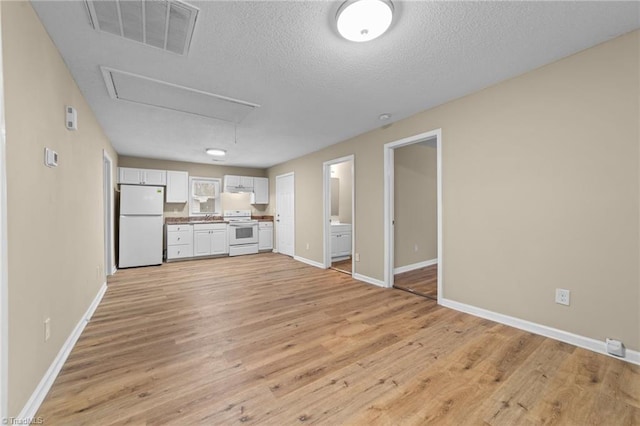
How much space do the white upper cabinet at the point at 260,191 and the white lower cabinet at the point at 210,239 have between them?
3.98ft

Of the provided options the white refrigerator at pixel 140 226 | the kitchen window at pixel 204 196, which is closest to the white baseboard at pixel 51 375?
the white refrigerator at pixel 140 226

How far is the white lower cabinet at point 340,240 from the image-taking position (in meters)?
5.47

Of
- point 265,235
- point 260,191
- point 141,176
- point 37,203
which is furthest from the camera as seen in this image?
point 260,191

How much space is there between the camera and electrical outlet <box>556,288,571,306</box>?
2.07 m

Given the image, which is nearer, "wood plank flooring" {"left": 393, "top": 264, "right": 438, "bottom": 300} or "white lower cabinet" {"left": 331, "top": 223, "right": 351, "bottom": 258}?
"wood plank flooring" {"left": 393, "top": 264, "right": 438, "bottom": 300}

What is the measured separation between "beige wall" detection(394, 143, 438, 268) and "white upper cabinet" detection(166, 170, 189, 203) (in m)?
4.87

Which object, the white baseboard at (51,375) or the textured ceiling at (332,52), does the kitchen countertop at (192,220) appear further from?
the white baseboard at (51,375)

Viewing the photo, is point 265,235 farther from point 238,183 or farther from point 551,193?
point 551,193

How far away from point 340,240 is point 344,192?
54.3 inches

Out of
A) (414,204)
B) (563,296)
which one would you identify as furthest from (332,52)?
(414,204)

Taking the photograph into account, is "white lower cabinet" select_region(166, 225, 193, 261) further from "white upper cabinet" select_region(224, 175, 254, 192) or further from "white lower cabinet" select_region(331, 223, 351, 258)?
"white lower cabinet" select_region(331, 223, 351, 258)

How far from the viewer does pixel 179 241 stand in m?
5.69

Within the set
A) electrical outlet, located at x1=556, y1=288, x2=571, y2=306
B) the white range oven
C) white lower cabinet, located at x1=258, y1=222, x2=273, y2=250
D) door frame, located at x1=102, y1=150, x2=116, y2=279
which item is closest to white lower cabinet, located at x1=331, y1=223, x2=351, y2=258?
white lower cabinet, located at x1=258, y1=222, x2=273, y2=250

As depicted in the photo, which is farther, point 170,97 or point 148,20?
point 170,97
